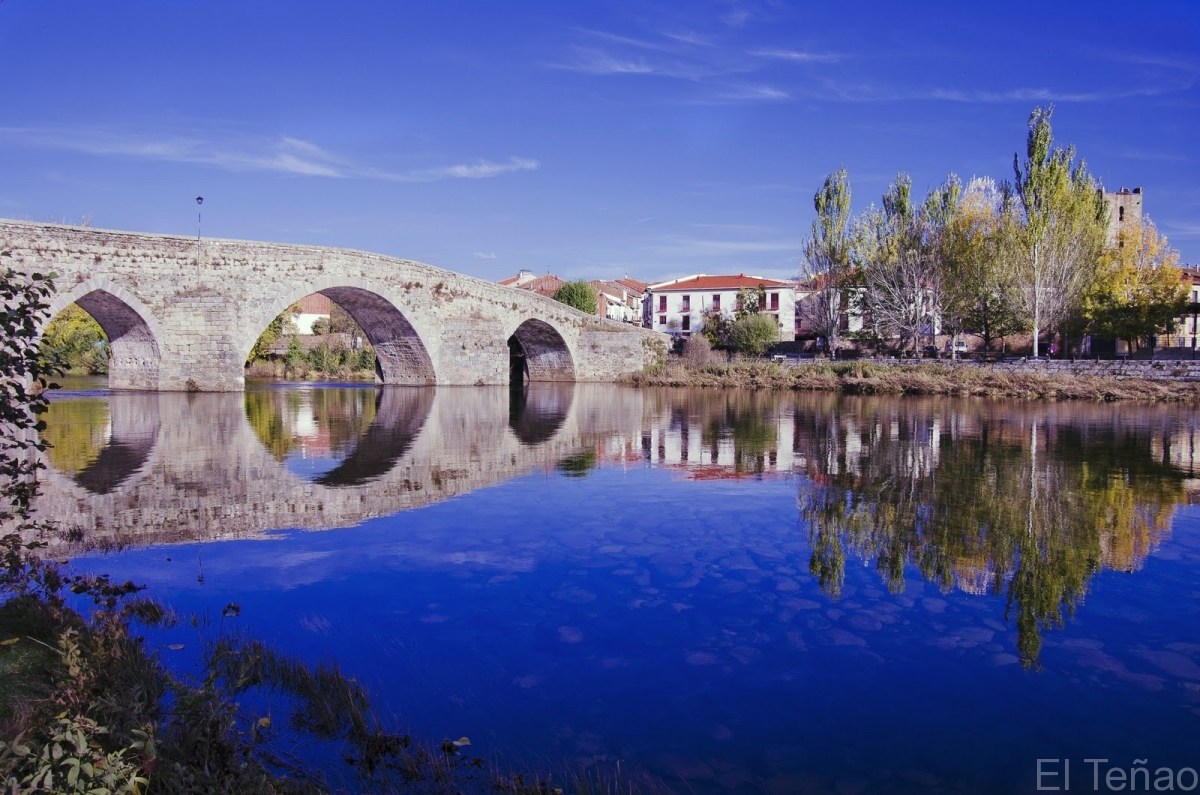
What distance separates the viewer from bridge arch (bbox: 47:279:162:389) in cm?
2388

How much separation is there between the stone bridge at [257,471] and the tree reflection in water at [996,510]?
4348 millimetres

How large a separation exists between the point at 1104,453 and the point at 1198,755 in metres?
11.8

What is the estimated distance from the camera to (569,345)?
135 ft

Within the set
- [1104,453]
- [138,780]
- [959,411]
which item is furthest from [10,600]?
[959,411]

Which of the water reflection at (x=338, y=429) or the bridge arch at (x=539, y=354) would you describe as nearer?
the water reflection at (x=338, y=429)

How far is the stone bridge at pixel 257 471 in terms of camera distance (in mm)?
7992

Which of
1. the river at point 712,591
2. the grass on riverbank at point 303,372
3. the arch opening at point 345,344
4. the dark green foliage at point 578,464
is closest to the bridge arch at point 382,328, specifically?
the arch opening at point 345,344

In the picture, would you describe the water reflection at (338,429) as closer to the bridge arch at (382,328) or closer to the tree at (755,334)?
the bridge arch at (382,328)

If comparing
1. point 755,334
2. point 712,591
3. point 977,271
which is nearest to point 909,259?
point 977,271

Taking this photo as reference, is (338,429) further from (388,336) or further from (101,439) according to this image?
(388,336)

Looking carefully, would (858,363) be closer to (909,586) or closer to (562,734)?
(909,586)

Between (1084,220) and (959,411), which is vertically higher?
(1084,220)


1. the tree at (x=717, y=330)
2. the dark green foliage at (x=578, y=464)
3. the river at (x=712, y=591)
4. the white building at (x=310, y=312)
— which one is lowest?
the river at (x=712, y=591)

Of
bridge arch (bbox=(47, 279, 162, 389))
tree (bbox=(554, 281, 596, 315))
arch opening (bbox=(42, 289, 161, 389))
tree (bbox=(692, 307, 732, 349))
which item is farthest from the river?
tree (bbox=(554, 281, 596, 315))
